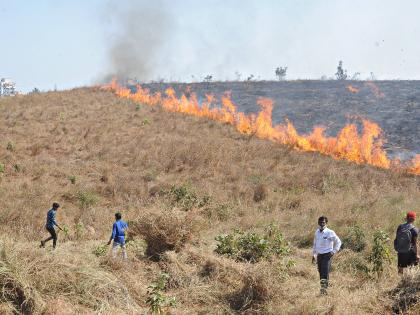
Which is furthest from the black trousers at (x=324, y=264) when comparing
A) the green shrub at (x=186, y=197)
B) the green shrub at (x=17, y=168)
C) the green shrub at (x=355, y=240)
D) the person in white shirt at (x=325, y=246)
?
the green shrub at (x=17, y=168)

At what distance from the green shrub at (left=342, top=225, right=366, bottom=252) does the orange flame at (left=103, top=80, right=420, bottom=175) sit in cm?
1316

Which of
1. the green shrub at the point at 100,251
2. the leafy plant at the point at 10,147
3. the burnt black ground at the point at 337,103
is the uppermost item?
the burnt black ground at the point at 337,103

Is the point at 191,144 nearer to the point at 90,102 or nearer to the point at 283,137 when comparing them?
the point at 283,137

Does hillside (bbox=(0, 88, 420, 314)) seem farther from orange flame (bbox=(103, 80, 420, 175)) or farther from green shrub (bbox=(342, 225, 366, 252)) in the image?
orange flame (bbox=(103, 80, 420, 175))

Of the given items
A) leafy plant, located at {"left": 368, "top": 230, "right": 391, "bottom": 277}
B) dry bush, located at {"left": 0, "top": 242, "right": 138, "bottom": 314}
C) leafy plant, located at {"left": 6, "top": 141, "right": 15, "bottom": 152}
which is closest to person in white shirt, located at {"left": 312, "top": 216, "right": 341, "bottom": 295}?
leafy plant, located at {"left": 368, "top": 230, "right": 391, "bottom": 277}

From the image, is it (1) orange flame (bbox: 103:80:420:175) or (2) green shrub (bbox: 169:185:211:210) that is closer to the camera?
(2) green shrub (bbox: 169:185:211:210)

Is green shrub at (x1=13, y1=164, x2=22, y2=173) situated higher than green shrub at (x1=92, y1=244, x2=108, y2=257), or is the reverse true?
green shrub at (x1=13, y1=164, x2=22, y2=173)

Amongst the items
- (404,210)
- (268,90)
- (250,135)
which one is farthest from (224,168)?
(268,90)

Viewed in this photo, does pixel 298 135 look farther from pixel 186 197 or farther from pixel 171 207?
pixel 171 207

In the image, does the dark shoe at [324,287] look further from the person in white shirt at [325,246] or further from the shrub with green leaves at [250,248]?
the shrub with green leaves at [250,248]

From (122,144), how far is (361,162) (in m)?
13.9

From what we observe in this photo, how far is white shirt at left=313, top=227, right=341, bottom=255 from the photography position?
25.1ft

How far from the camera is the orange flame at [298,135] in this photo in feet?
83.7

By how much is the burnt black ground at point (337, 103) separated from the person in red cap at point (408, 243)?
19224 mm
